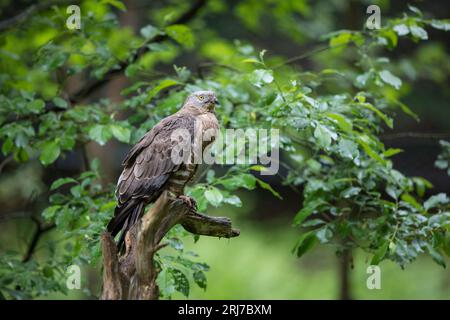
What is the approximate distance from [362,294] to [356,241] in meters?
4.08

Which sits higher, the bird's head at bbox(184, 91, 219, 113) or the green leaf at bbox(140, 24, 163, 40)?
the green leaf at bbox(140, 24, 163, 40)

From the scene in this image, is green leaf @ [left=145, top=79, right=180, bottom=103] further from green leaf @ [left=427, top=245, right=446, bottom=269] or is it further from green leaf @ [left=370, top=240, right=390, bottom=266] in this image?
green leaf @ [left=427, top=245, right=446, bottom=269]

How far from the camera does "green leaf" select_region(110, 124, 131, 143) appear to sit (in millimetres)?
3734

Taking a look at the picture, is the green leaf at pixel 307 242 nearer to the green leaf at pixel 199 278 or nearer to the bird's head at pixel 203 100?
the green leaf at pixel 199 278

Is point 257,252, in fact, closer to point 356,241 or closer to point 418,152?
point 418,152

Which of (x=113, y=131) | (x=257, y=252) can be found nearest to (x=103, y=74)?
(x=113, y=131)

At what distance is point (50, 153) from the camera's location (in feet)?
12.5

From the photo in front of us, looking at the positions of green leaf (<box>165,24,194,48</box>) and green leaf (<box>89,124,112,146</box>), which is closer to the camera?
green leaf (<box>89,124,112,146</box>)

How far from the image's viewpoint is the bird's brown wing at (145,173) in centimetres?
313

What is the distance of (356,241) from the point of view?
409cm

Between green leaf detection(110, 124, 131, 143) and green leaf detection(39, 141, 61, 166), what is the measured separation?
38 cm

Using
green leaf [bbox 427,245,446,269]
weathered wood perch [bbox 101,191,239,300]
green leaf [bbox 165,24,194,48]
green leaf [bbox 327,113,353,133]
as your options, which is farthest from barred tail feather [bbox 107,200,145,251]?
green leaf [bbox 427,245,446,269]

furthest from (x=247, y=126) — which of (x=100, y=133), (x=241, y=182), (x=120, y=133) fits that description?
(x=100, y=133)

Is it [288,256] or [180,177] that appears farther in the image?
[288,256]
